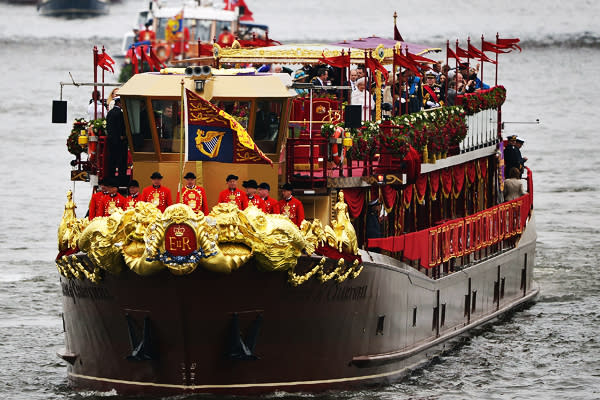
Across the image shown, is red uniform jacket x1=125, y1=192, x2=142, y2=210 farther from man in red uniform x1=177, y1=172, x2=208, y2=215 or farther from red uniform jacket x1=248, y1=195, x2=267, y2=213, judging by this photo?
red uniform jacket x1=248, y1=195, x2=267, y2=213

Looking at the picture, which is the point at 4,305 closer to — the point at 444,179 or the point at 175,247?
the point at 444,179

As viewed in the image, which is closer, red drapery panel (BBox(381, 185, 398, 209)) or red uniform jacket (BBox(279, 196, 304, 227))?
red uniform jacket (BBox(279, 196, 304, 227))

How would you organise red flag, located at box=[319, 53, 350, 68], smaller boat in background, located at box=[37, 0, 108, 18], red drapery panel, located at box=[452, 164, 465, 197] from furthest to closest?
smaller boat in background, located at box=[37, 0, 108, 18] → red drapery panel, located at box=[452, 164, 465, 197] → red flag, located at box=[319, 53, 350, 68]

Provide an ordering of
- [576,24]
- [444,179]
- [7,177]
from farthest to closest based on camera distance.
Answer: [576,24] < [7,177] < [444,179]

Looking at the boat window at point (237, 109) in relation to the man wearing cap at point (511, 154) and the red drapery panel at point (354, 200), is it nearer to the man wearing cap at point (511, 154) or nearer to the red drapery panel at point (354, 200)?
the red drapery panel at point (354, 200)

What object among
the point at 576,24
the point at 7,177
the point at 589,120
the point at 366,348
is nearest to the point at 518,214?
the point at 366,348

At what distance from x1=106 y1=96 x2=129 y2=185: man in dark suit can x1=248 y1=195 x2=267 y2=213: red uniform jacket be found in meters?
2.94

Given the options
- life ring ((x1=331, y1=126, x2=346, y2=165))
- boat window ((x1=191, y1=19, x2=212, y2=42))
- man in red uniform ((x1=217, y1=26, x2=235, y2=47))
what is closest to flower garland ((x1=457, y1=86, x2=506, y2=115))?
life ring ((x1=331, y1=126, x2=346, y2=165))

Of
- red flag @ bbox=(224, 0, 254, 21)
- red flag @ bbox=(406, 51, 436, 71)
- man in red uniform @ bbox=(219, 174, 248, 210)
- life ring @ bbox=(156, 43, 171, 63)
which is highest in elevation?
red flag @ bbox=(224, 0, 254, 21)

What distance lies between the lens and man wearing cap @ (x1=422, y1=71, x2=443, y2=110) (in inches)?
1423

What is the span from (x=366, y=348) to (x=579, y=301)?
14072 millimetres

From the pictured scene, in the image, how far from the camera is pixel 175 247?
2542 cm

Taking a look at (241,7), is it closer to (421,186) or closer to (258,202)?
(421,186)

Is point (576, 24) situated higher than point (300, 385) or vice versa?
point (576, 24)
